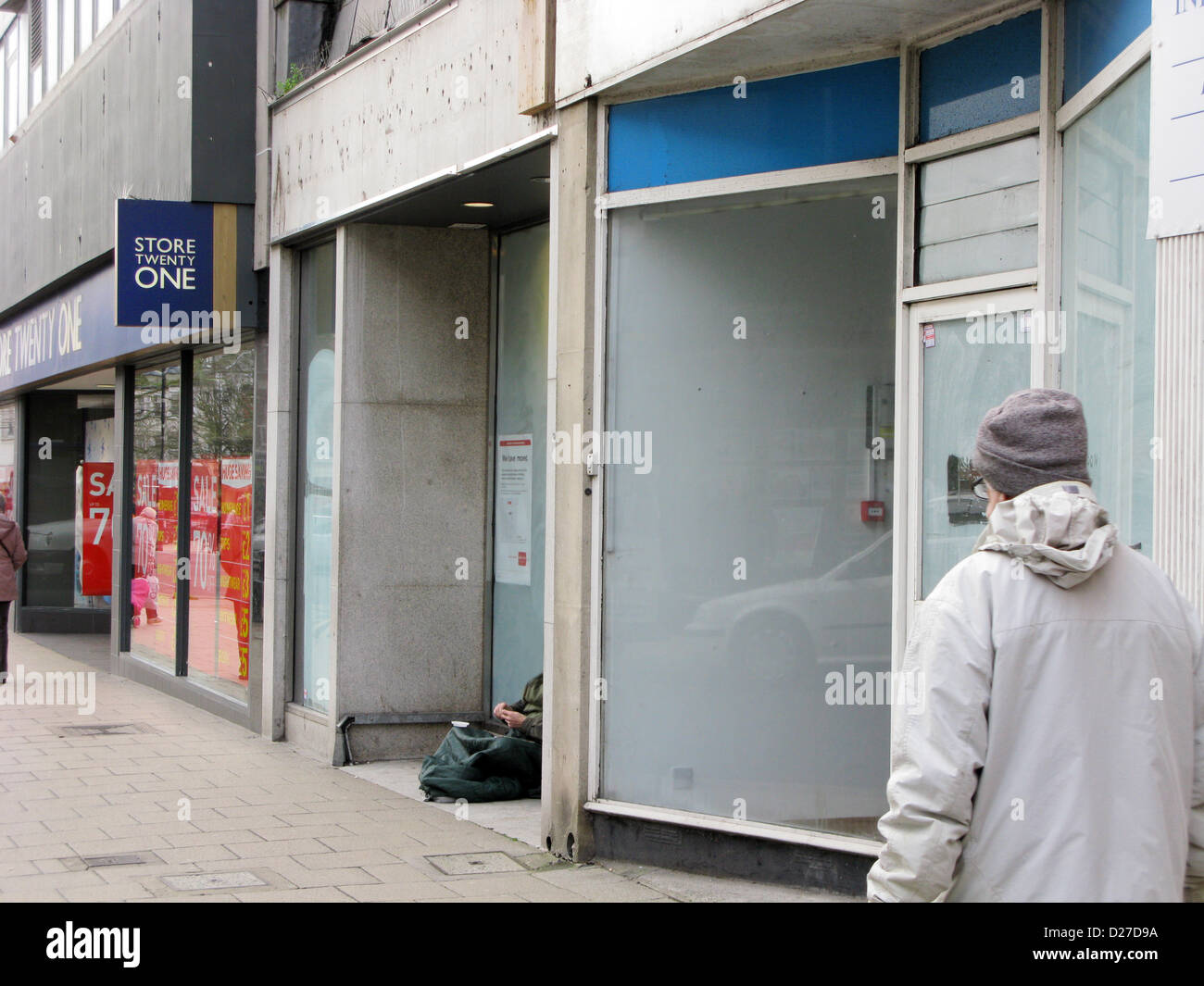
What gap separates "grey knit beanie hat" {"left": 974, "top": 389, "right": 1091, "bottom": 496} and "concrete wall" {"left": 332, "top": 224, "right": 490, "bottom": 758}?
24.3 ft

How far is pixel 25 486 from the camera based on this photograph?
19172mm

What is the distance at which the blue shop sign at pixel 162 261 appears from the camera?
36.2ft

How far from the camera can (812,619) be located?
6.77 metres

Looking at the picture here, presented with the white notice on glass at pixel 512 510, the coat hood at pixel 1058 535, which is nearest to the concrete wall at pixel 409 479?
the white notice on glass at pixel 512 510

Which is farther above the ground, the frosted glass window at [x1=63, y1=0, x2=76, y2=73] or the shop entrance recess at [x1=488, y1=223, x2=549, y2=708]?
the frosted glass window at [x1=63, y1=0, x2=76, y2=73]

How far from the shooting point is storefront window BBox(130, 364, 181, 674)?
13648 mm

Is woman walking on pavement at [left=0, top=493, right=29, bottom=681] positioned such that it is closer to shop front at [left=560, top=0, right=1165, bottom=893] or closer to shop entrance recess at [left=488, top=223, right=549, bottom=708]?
shop entrance recess at [left=488, top=223, right=549, bottom=708]

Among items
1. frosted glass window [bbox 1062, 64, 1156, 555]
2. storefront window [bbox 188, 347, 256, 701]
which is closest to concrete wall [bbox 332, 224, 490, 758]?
storefront window [bbox 188, 347, 256, 701]

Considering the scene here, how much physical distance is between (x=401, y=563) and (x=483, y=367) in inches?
57.9

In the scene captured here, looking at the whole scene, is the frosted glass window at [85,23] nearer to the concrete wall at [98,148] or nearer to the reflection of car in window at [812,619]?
the concrete wall at [98,148]

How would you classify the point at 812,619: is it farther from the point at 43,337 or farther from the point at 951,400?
the point at 43,337

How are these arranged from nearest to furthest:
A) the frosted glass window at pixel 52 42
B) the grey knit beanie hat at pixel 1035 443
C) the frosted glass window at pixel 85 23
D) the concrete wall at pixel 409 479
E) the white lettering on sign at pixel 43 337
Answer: the grey knit beanie hat at pixel 1035 443 < the concrete wall at pixel 409 479 < the white lettering on sign at pixel 43 337 < the frosted glass window at pixel 85 23 < the frosted glass window at pixel 52 42

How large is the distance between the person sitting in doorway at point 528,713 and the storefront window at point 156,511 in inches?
230
